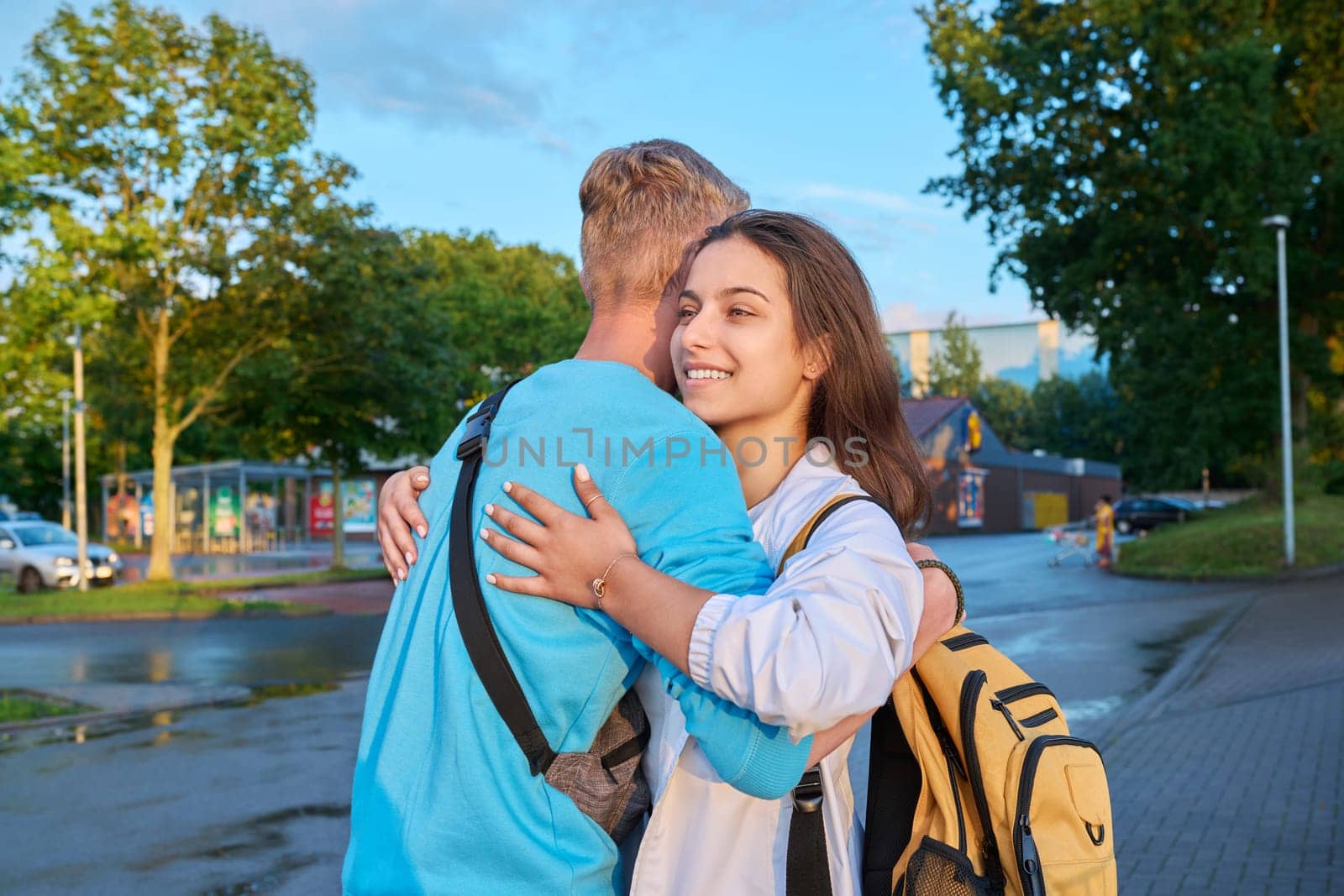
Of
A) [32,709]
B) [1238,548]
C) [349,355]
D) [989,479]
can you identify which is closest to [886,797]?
[32,709]

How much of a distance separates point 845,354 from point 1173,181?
25.1 metres

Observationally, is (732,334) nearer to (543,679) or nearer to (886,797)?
(543,679)

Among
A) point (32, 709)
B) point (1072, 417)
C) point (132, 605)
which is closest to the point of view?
point (32, 709)

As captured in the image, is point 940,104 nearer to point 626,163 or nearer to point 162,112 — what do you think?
point 162,112

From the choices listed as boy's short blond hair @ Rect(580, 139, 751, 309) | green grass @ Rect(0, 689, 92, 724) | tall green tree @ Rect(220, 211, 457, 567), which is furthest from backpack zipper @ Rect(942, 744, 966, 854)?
tall green tree @ Rect(220, 211, 457, 567)

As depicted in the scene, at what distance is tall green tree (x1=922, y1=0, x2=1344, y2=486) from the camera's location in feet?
77.2

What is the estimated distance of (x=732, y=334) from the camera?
1.88 m

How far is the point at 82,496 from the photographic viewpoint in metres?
24.4

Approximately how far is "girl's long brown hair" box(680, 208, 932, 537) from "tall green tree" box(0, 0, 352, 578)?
1938 centimetres

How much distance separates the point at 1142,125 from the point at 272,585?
21433mm

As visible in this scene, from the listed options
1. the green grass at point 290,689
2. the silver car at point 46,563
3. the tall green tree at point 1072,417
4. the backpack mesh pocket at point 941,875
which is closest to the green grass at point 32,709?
the green grass at point 290,689

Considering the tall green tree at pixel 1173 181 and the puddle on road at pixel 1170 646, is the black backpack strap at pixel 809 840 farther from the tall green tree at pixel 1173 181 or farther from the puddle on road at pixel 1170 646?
the tall green tree at pixel 1173 181

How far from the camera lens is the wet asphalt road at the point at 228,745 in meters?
5.62

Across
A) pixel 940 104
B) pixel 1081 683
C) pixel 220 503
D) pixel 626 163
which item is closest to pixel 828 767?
pixel 626 163
